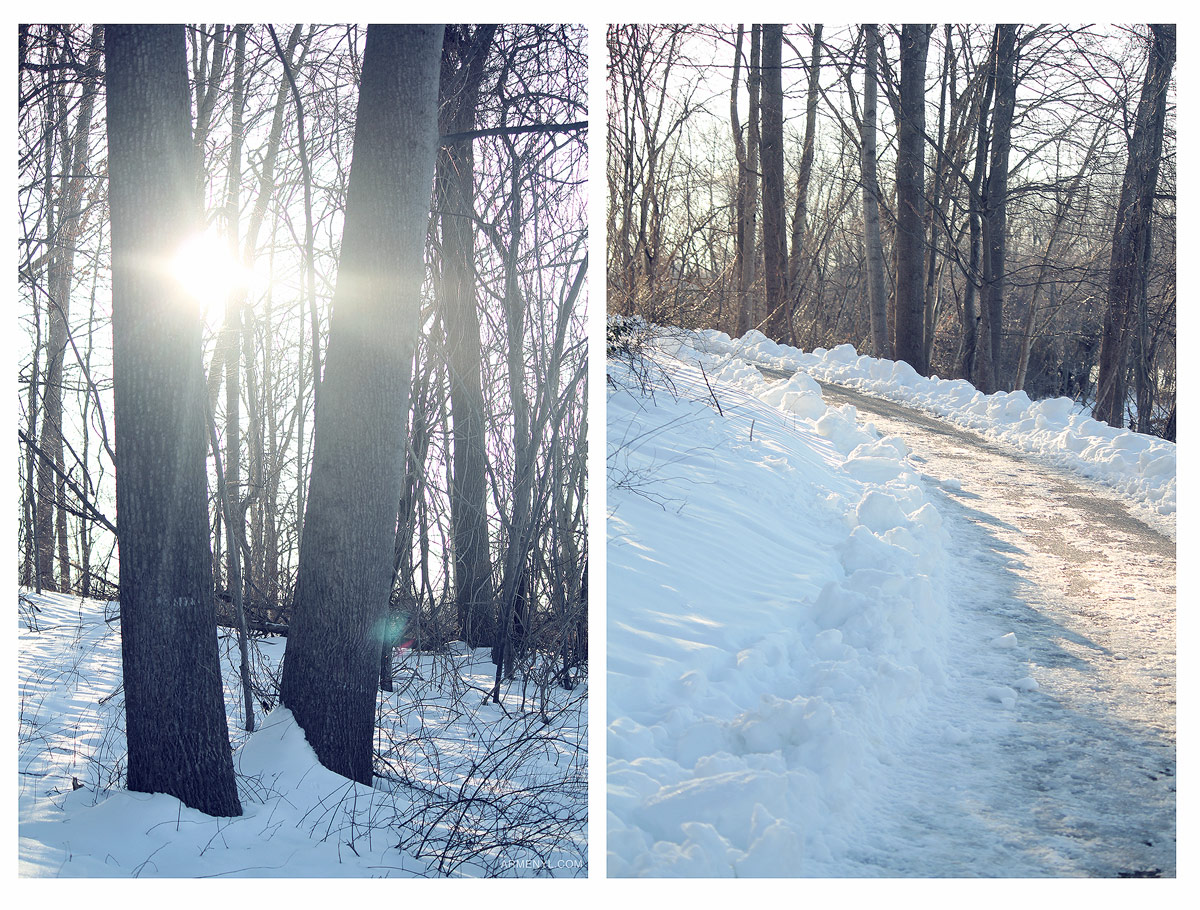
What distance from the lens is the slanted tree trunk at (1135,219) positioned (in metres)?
3.64

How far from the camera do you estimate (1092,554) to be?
13.0 feet

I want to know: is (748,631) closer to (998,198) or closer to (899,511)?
(899,511)

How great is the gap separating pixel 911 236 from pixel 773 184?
5.52 ft

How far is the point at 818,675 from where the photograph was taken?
2.63 metres

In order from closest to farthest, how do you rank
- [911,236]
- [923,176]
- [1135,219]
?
[1135,219] → [923,176] → [911,236]

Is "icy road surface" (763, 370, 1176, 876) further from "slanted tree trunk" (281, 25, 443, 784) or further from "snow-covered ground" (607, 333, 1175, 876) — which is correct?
"slanted tree trunk" (281, 25, 443, 784)

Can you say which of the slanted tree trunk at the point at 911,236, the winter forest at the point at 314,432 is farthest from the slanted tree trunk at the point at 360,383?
the slanted tree trunk at the point at 911,236

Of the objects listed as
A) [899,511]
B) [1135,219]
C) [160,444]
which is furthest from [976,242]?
Result: [160,444]

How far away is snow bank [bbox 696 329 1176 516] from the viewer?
4.92 metres

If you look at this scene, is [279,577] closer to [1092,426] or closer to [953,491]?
[953,491]

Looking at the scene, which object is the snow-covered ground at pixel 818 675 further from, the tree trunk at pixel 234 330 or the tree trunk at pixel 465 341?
the tree trunk at pixel 234 330

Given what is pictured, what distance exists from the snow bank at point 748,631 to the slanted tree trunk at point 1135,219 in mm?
1750
